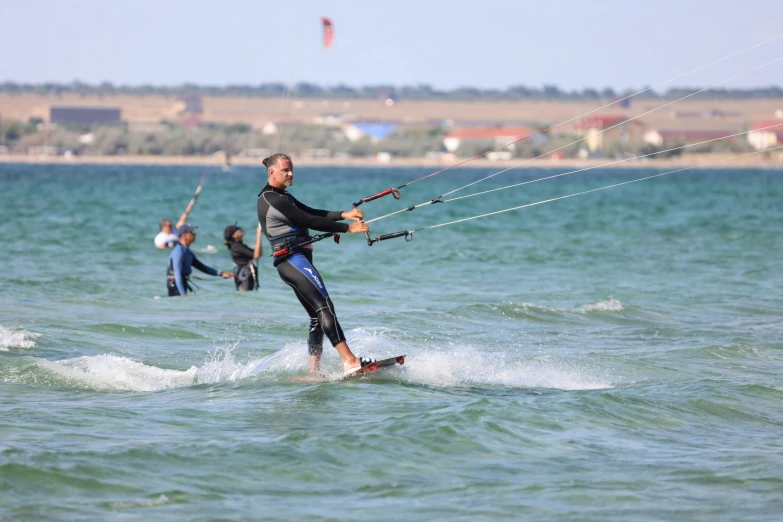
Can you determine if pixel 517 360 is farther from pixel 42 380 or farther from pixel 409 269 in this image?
pixel 409 269

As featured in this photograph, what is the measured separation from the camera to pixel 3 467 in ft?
21.3

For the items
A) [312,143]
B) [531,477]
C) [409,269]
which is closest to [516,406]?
[531,477]

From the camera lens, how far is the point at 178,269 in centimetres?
1482

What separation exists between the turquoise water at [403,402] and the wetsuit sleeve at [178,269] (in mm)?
190

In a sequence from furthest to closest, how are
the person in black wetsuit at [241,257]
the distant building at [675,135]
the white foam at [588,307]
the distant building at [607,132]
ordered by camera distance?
1. the distant building at [607,132]
2. the distant building at [675,135]
3. the person in black wetsuit at [241,257]
4. the white foam at [588,307]

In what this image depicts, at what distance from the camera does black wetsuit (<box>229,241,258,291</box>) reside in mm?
15078

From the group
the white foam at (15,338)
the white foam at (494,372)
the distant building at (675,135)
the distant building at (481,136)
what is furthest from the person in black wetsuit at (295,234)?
the distant building at (481,136)

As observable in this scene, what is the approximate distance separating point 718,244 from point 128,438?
21556 mm

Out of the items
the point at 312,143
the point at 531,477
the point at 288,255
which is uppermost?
the point at 312,143

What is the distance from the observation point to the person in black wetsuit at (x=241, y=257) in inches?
586

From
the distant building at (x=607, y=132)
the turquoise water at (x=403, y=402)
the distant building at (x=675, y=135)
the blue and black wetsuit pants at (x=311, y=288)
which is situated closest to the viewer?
the turquoise water at (x=403, y=402)

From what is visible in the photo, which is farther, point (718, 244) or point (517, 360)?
point (718, 244)

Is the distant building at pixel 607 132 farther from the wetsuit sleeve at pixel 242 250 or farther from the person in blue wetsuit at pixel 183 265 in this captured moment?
the person in blue wetsuit at pixel 183 265

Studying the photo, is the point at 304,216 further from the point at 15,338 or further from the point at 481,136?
the point at 481,136
